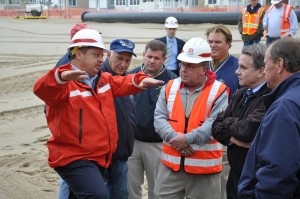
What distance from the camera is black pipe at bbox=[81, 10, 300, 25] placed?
27594mm

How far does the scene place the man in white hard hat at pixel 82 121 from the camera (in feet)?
11.1

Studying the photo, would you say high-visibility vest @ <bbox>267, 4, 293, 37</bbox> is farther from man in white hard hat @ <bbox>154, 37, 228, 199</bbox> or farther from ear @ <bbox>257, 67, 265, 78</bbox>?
ear @ <bbox>257, 67, 265, 78</bbox>

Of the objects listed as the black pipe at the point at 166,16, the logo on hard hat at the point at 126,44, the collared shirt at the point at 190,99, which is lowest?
the collared shirt at the point at 190,99

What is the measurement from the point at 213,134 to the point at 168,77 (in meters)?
1.40

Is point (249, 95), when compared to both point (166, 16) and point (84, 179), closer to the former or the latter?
point (84, 179)

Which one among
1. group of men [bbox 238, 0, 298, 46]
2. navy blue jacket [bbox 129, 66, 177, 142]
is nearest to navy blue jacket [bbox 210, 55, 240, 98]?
navy blue jacket [bbox 129, 66, 177, 142]

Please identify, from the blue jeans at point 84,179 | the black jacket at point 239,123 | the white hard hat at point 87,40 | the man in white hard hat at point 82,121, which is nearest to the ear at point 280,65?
the black jacket at point 239,123

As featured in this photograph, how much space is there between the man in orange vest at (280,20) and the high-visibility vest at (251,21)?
0.64 ft

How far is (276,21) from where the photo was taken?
35.6ft

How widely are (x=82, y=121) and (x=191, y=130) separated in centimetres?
101

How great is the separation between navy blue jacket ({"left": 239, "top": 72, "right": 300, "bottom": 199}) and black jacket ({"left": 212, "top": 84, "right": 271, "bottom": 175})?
31.2 inches

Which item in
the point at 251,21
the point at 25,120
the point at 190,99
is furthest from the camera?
the point at 251,21

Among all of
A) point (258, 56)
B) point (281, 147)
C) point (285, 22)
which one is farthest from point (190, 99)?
point (285, 22)

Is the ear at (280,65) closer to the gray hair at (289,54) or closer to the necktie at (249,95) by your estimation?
the gray hair at (289,54)
